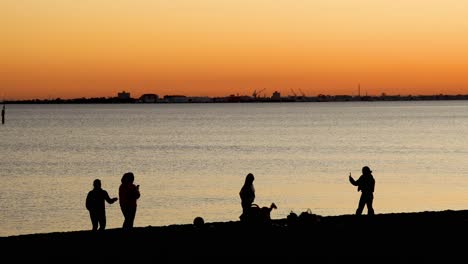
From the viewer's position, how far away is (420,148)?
3637 inches

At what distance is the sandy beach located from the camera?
18000 mm

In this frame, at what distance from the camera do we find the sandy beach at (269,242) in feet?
59.1

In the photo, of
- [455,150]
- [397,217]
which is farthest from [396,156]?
[397,217]

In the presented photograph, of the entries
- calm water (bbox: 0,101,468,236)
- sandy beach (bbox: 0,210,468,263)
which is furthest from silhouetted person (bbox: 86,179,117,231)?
calm water (bbox: 0,101,468,236)

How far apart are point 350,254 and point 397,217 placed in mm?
5942

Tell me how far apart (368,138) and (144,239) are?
97.9 m

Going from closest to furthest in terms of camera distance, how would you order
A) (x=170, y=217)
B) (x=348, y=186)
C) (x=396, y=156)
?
(x=170, y=217) < (x=348, y=186) < (x=396, y=156)

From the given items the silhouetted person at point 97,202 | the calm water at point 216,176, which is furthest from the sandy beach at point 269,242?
the calm water at point 216,176

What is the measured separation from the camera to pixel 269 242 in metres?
19.5

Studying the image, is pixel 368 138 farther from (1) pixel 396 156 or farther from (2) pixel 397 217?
(2) pixel 397 217

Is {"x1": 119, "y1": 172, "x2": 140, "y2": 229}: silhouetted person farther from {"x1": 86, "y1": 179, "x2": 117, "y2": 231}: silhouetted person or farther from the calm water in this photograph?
the calm water

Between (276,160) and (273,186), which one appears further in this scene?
(276,160)

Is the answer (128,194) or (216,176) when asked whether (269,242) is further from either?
(216,176)

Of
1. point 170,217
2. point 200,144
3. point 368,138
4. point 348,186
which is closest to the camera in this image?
point 170,217
